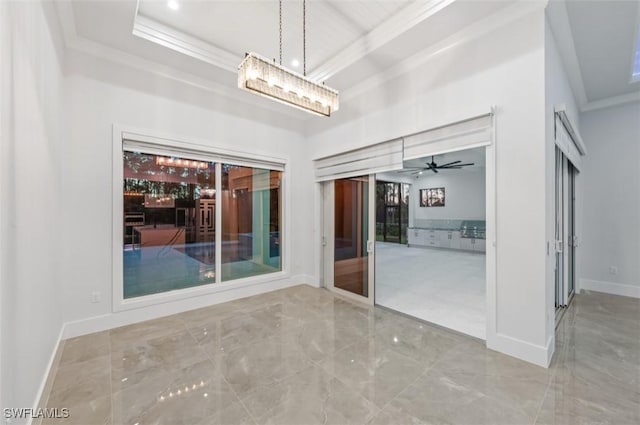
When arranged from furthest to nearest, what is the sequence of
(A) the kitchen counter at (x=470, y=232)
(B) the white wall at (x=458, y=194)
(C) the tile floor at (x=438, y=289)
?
(B) the white wall at (x=458, y=194) → (A) the kitchen counter at (x=470, y=232) → (C) the tile floor at (x=438, y=289)

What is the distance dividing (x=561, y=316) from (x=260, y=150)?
16.3ft

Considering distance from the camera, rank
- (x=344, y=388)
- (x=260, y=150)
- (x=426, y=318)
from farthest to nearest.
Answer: (x=260, y=150) < (x=426, y=318) < (x=344, y=388)

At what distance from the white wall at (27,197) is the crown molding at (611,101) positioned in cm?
714

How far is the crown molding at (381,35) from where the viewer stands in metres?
2.63

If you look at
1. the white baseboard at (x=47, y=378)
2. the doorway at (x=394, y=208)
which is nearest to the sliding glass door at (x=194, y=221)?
the white baseboard at (x=47, y=378)

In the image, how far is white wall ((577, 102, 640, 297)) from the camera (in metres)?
4.25

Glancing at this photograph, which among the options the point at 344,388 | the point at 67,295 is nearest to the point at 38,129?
the point at 67,295

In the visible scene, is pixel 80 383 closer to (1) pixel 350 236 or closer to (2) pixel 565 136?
(1) pixel 350 236

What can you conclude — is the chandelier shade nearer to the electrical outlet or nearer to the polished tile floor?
the polished tile floor

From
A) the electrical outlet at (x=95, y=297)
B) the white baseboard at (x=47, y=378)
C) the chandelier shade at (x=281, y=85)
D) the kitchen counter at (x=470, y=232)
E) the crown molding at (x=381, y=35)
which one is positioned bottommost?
the white baseboard at (x=47, y=378)

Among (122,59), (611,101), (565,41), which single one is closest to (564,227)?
(565,41)

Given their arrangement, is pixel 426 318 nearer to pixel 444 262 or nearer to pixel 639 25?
pixel 639 25

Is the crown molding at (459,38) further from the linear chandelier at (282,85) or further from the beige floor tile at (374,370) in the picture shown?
the beige floor tile at (374,370)

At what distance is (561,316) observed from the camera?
3.44 metres
